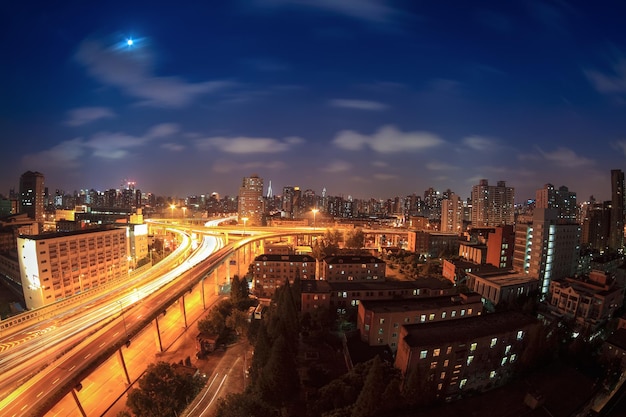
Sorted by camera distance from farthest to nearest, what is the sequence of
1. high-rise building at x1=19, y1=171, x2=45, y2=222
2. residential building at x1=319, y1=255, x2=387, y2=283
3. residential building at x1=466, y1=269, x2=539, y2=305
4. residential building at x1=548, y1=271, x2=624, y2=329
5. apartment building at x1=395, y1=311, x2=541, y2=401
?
high-rise building at x1=19, y1=171, x2=45, y2=222 < residential building at x1=319, y1=255, x2=387, y2=283 < residential building at x1=466, y1=269, x2=539, y2=305 < residential building at x1=548, y1=271, x2=624, y2=329 < apartment building at x1=395, y1=311, x2=541, y2=401

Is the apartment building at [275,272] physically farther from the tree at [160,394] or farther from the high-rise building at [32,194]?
the high-rise building at [32,194]

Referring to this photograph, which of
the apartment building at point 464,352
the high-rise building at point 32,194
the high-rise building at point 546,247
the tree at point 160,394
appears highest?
the high-rise building at point 32,194

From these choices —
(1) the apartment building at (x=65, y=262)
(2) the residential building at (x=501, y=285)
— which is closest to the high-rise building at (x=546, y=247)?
(2) the residential building at (x=501, y=285)

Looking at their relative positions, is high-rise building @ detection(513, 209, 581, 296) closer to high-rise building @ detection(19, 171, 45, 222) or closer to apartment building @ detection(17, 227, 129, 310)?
apartment building @ detection(17, 227, 129, 310)

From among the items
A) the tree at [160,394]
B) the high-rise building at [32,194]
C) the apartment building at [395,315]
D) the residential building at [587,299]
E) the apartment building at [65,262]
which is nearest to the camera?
the tree at [160,394]

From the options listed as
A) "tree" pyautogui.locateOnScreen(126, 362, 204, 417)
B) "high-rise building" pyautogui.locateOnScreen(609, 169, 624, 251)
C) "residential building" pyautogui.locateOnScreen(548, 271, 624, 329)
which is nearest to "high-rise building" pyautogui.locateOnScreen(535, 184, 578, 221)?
"high-rise building" pyautogui.locateOnScreen(609, 169, 624, 251)

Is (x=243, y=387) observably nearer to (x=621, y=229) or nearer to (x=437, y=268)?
(x=437, y=268)
